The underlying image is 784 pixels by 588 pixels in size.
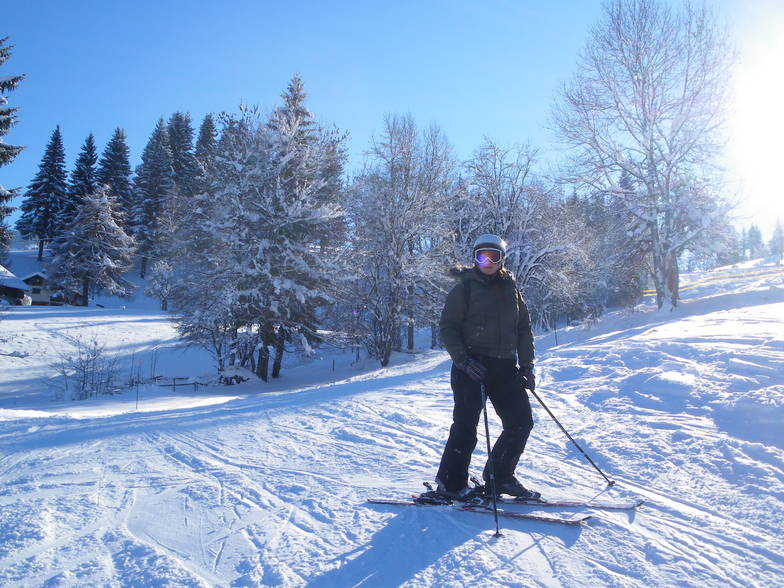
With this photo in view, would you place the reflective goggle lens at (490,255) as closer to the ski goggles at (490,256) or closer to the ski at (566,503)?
the ski goggles at (490,256)

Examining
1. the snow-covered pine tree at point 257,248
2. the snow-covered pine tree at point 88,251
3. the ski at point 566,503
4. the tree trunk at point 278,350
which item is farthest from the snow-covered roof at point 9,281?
the ski at point 566,503

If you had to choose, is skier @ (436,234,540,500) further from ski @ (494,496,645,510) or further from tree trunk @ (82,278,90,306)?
tree trunk @ (82,278,90,306)

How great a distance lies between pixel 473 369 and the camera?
370 centimetres

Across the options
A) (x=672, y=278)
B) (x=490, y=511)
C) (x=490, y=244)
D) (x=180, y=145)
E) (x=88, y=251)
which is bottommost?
(x=490, y=511)

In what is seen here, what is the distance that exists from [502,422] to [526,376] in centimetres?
42

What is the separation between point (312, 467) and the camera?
5.02 meters

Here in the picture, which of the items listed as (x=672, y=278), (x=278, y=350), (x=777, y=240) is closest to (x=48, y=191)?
(x=278, y=350)

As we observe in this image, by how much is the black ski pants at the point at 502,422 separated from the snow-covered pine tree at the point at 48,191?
57.7m

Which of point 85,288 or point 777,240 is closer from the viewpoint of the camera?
point 85,288

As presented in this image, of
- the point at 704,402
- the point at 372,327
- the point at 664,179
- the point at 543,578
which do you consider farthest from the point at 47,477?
the point at 664,179

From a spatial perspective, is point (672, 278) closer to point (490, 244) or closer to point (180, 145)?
point (490, 244)

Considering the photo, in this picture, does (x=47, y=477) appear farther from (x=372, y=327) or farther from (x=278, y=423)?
(x=372, y=327)

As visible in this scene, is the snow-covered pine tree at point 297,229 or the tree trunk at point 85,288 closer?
the snow-covered pine tree at point 297,229

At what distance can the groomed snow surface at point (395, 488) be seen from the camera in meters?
2.83
